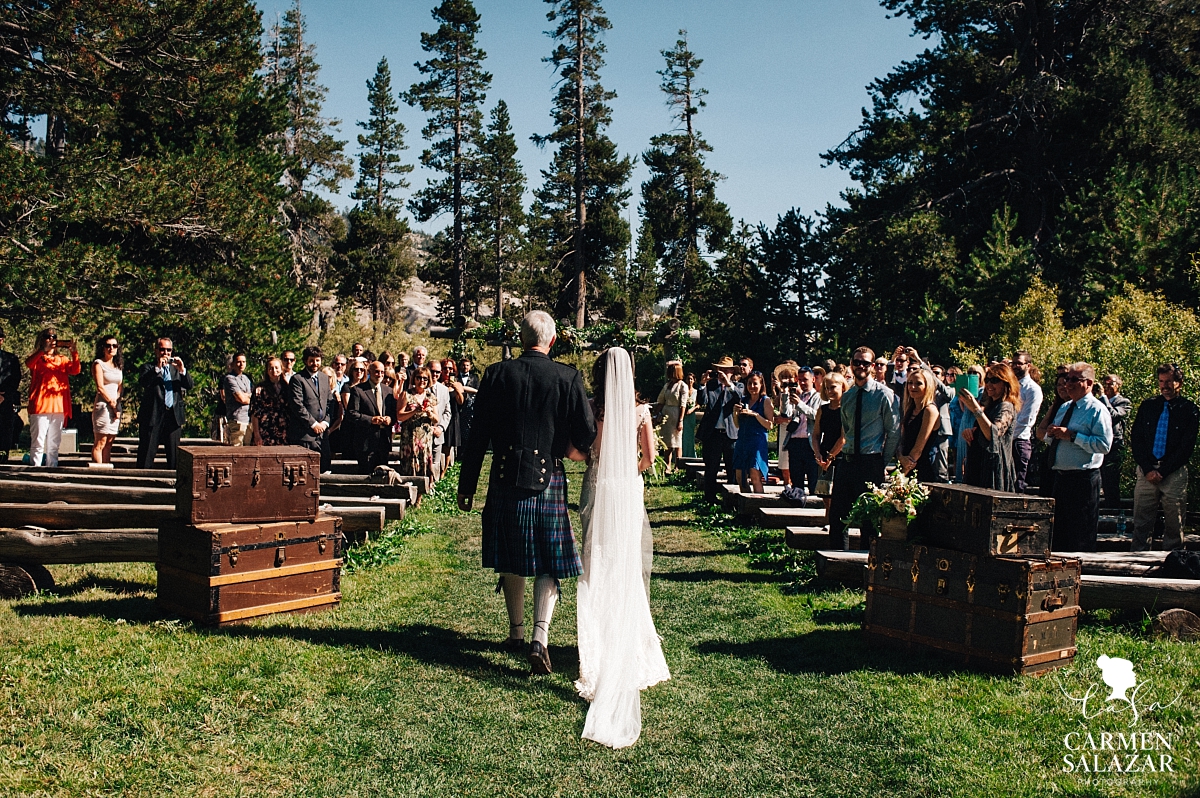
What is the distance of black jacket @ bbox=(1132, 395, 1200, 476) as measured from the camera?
29.2ft

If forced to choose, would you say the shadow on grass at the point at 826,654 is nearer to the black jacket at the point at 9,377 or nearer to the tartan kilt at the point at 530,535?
the tartan kilt at the point at 530,535

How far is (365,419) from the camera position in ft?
44.9

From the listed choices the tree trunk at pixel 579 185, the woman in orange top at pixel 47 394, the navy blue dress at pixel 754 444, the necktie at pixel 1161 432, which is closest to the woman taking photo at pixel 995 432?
the necktie at pixel 1161 432

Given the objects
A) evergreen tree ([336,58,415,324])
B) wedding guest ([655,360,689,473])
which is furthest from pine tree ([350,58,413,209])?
wedding guest ([655,360,689,473])

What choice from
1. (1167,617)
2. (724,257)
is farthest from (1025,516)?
(724,257)

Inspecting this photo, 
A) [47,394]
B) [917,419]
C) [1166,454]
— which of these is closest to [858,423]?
[917,419]

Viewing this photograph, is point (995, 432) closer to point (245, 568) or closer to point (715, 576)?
point (715, 576)

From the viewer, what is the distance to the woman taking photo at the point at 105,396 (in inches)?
503

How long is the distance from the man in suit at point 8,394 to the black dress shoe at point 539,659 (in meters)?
10.6

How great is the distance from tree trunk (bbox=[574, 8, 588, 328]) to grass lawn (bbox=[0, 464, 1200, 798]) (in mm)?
37340

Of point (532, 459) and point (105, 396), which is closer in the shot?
point (532, 459)

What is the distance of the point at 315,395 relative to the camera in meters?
10.8

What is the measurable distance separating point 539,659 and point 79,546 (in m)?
4.22

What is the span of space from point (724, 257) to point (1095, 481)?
43377 mm
